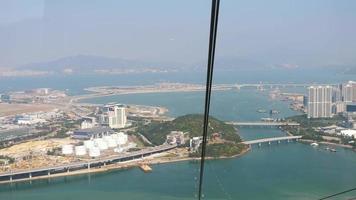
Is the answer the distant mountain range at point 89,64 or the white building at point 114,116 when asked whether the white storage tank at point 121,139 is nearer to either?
the white building at point 114,116

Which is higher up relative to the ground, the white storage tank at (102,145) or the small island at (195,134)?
the small island at (195,134)

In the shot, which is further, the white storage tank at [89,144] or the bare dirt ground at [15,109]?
the white storage tank at [89,144]

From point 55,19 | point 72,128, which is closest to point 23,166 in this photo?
point 72,128

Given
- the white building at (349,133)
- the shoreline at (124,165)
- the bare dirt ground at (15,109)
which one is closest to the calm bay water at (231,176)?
the shoreline at (124,165)

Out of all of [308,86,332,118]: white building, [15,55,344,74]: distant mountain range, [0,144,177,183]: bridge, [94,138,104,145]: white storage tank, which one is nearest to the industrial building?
[94,138,104,145]: white storage tank

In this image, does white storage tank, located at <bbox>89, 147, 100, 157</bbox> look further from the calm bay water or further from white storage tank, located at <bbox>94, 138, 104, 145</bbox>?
the calm bay water

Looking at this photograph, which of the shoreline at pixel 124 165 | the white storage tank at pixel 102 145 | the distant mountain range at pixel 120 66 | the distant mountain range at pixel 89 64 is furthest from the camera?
the distant mountain range at pixel 89 64
